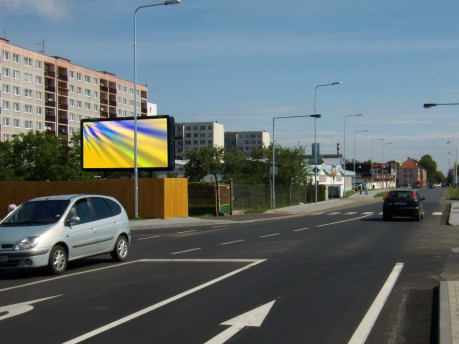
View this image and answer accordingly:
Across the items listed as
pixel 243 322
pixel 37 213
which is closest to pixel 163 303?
pixel 243 322

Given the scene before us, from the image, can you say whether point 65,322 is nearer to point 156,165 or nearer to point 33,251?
point 33,251

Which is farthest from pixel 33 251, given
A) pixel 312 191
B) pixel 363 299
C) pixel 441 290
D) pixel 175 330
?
pixel 312 191

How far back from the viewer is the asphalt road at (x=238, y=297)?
275 inches

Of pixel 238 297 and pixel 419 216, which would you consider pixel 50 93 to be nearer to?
pixel 419 216

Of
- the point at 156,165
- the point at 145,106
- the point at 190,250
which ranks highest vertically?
the point at 145,106

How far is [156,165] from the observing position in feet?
113

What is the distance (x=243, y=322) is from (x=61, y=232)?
560cm

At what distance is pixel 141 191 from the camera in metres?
32.1

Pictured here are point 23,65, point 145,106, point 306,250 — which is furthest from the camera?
point 145,106

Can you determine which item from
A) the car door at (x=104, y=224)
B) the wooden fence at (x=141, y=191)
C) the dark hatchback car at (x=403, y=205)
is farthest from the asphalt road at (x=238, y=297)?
the wooden fence at (x=141, y=191)

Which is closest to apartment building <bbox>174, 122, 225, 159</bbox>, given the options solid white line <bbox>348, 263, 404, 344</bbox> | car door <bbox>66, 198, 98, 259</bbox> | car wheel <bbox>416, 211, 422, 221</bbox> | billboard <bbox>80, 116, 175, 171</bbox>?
billboard <bbox>80, 116, 175, 171</bbox>

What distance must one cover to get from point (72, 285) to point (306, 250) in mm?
7135

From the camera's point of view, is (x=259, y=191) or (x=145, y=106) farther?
(x=145, y=106)

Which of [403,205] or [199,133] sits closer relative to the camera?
[403,205]
